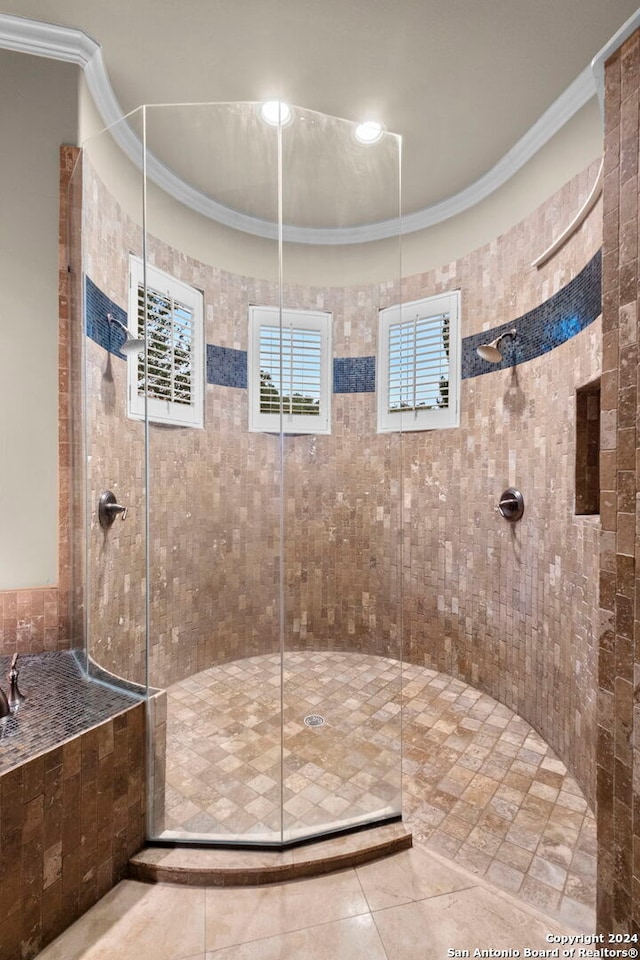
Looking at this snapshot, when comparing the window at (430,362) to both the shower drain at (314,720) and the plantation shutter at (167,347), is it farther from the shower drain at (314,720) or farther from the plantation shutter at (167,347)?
the shower drain at (314,720)

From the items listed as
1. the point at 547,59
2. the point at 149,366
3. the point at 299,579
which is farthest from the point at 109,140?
the point at 299,579

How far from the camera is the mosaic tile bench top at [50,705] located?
105cm

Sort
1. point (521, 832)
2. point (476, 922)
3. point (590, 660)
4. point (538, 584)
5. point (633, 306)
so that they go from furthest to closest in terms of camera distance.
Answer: point (538, 584) → point (590, 660) → point (521, 832) → point (476, 922) → point (633, 306)

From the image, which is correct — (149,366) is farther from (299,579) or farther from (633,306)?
(633,306)

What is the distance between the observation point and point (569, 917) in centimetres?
111

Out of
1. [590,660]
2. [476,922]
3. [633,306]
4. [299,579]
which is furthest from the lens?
[299,579]

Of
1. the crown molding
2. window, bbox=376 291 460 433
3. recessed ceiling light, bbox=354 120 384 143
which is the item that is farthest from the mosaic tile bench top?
recessed ceiling light, bbox=354 120 384 143

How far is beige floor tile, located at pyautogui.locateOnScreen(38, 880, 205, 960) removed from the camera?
3.32ft

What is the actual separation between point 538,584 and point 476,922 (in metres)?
1.27

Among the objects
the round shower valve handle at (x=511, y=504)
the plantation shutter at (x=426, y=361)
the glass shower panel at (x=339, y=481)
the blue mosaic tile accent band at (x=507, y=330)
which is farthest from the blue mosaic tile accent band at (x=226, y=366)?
the round shower valve handle at (x=511, y=504)

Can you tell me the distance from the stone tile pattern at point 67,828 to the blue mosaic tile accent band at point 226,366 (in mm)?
1218

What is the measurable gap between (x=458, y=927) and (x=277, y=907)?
0.51 meters

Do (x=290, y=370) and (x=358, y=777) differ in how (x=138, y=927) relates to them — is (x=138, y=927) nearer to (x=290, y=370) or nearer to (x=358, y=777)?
(x=358, y=777)

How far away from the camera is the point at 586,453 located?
1.66 metres
